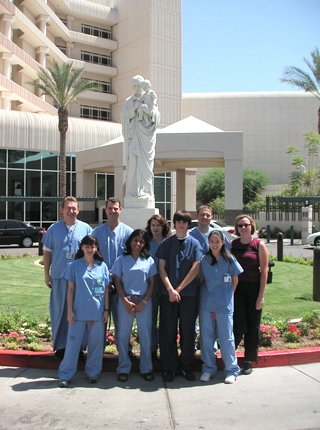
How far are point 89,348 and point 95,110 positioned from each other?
1867 inches

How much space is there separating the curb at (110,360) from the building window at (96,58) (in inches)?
1901

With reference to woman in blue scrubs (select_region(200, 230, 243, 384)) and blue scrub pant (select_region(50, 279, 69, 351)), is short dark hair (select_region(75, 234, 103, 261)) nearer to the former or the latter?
blue scrub pant (select_region(50, 279, 69, 351))

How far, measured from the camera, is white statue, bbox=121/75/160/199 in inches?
512

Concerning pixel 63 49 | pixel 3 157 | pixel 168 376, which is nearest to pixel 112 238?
pixel 168 376

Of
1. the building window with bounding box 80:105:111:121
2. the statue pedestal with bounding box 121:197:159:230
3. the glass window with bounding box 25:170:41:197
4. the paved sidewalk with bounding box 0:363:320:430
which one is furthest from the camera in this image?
the building window with bounding box 80:105:111:121

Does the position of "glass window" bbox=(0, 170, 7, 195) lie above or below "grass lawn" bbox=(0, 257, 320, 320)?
above

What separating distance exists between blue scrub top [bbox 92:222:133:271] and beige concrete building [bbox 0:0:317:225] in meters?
21.0

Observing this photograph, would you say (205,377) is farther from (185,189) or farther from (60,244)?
(185,189)

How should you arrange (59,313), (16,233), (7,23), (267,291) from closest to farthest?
1. (59,313)
2. (267,291)
3. (16,233)
4. (7,23)

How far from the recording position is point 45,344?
21.8 ft

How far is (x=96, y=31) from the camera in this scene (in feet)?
169

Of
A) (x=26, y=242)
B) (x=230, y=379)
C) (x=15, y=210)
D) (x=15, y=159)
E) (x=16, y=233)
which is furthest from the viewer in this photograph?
(x=15, y=210)

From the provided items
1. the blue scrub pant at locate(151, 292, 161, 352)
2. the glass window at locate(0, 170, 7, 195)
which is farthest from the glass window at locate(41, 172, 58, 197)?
the blue scrub pant at locate(151, 292, 161, 352)

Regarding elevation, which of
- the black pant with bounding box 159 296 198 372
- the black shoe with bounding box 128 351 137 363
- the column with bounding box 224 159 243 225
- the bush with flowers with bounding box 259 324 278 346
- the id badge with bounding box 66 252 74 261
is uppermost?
the column with bounding box 224 159 243 225
